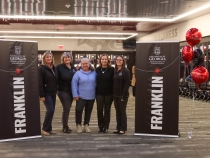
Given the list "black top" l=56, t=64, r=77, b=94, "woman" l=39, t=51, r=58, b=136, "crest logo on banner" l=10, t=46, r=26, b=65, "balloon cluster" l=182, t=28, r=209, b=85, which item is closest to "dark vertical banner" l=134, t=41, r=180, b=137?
"balloon cluster" l=182, t=28, r=209, b=85

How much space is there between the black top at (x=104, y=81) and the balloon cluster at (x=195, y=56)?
1329 millimetres

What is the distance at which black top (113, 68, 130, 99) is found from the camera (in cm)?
520

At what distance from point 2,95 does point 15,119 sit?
0.43 metres

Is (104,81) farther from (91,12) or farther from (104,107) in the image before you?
(91,12)

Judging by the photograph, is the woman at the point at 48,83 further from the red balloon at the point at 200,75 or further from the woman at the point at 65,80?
the red balloon at the point at 200,75

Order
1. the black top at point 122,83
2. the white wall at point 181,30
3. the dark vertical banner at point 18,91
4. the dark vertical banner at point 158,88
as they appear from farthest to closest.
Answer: the white wall at point 181,30, the black top at point 122,83, the dark vertical banner at point 158,88, the dark vertical banner at point 18,91

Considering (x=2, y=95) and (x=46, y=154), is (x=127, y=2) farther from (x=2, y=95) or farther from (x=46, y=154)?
(x=46, y=154)

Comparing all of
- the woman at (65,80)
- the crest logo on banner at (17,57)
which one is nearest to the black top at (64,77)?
the woman at (65,80)

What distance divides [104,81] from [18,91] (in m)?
1.43

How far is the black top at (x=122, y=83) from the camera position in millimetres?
5203

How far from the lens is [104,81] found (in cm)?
532

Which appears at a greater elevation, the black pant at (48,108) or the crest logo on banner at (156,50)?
the crest logo on banner at (156,50)

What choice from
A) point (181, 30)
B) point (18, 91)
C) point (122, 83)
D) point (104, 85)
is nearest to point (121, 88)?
point (122, 83)

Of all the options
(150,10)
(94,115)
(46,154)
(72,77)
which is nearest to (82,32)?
(150,10)
